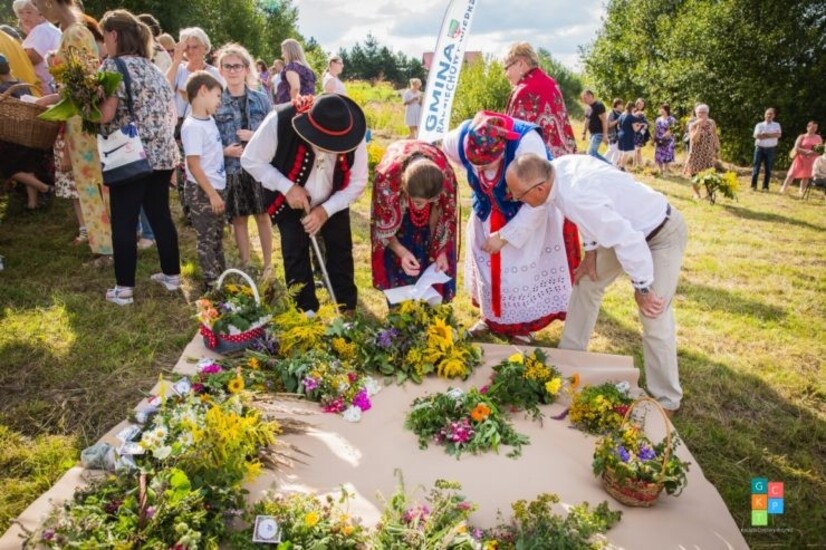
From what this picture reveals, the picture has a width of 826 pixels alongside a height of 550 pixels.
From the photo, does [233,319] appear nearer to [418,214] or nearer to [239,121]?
[418,214]

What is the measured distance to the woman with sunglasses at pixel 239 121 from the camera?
411 centimetres

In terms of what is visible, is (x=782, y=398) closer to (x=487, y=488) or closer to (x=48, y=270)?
(x=487, y=488)

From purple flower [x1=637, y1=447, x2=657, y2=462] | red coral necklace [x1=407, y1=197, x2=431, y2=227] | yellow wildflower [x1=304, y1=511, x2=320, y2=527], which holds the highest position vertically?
red coral necklace [x1=407, y1=197, x2=431, y2=227]

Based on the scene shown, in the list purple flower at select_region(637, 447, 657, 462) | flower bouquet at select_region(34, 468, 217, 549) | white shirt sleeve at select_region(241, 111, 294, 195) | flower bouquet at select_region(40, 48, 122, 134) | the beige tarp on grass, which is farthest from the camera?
flower bouquet at select_region(40, 48, 122, 134)

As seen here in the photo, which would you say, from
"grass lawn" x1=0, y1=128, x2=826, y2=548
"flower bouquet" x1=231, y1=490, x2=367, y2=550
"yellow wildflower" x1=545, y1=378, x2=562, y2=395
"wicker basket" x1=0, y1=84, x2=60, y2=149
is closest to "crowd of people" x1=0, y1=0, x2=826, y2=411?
"wicker basket" x1=0, y1=84, x2=60, y2=149

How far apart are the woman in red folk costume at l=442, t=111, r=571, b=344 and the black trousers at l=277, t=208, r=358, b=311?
0.87 metres

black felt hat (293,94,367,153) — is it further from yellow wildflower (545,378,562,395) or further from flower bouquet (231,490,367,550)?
flower bouquet (231,490,367,550)

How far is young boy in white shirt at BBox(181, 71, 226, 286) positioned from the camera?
12.0ft

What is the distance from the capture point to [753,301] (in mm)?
5070

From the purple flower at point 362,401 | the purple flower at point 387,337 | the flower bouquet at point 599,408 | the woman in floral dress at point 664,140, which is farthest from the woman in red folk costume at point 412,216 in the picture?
the woman in floral dress at point 664,140

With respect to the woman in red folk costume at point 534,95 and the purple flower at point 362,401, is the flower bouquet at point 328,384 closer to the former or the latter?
the purple flower at point 362,401

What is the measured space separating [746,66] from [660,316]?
50.3 feet

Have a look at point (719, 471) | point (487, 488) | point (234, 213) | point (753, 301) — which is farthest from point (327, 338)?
point (753, 301)

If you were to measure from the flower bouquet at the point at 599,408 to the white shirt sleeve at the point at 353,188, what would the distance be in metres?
1.82
